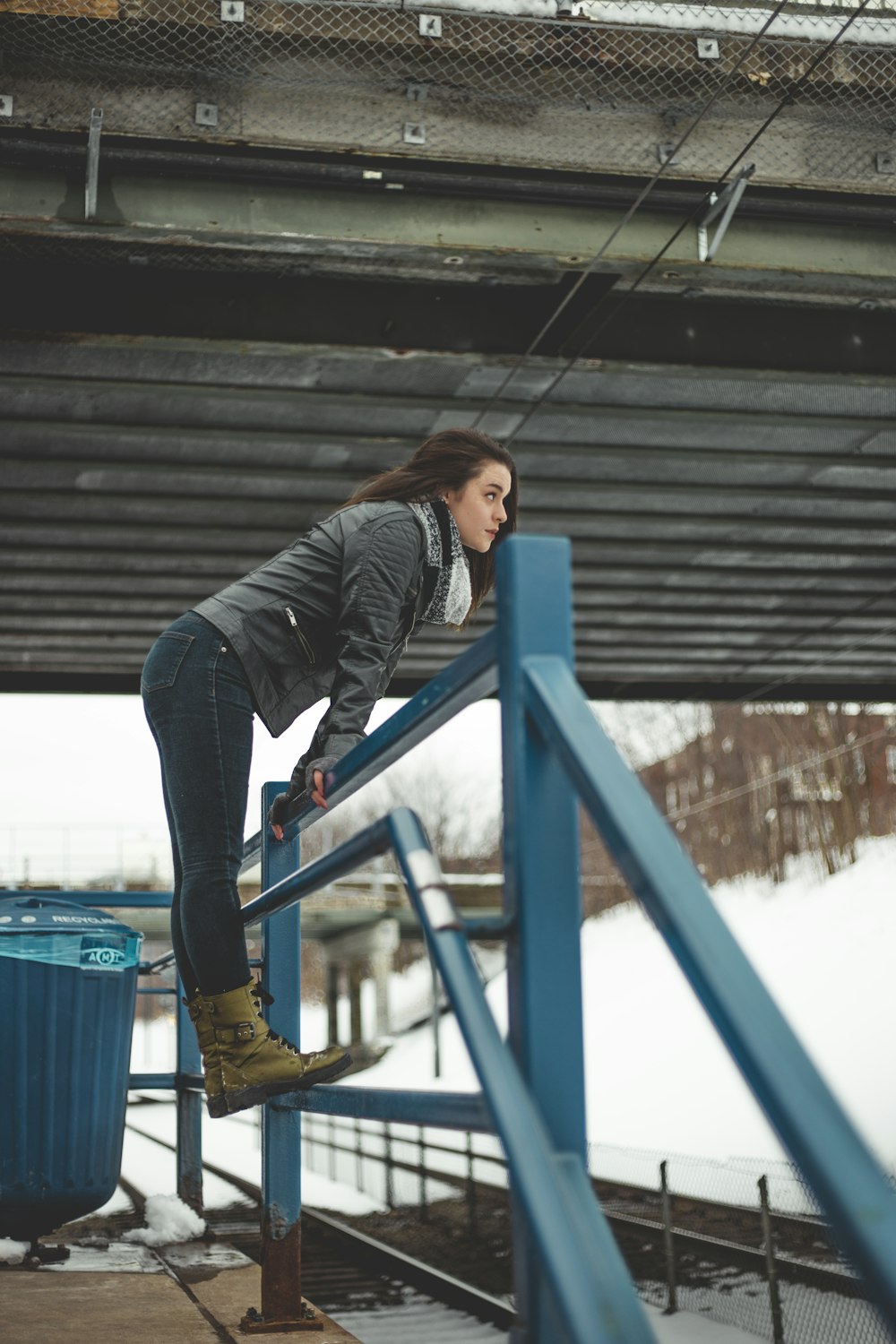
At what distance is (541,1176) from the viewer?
4.59 ft

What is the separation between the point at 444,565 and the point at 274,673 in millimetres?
448

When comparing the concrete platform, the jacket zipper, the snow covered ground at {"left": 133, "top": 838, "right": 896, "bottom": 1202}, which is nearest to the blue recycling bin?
the concrete platform

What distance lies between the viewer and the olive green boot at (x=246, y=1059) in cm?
292

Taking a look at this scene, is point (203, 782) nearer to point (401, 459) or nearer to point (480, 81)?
point (480, 81)

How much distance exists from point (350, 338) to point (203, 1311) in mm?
5569

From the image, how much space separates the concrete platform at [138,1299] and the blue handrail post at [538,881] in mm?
1732

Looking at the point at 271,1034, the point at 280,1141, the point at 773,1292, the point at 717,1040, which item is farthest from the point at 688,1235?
the point at 271,1034

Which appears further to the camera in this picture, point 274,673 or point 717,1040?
point 717,1040

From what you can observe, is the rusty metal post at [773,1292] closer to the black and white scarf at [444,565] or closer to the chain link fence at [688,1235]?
the chain link fence at [688,1235]

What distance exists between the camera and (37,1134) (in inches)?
173

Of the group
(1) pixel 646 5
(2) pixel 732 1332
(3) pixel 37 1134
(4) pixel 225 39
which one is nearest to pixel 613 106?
(1) pixel 646 5

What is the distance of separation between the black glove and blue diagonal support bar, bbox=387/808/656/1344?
1050 millimetres

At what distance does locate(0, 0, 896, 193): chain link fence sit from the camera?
6.23 m

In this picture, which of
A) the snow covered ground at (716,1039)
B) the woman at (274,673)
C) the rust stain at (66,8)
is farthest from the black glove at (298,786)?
the snow covered ground at (716,1039)
